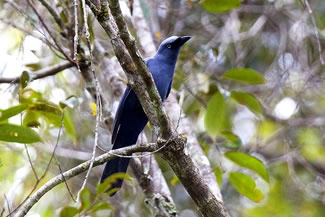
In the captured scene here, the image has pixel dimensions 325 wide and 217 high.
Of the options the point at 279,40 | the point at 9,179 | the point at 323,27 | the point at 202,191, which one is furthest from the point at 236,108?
the point at 202,191

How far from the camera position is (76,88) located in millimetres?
5723

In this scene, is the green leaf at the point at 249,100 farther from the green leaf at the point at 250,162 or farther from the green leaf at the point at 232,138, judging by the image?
the green leaf at the point at 250,162

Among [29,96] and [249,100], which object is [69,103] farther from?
[249,100]

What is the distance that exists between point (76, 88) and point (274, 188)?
275cm

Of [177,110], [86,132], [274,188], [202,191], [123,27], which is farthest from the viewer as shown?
[274,188]

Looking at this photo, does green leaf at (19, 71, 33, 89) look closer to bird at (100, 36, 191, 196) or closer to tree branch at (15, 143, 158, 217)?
bird at (100, 36, 191, 196)

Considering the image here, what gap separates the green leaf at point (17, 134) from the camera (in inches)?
127

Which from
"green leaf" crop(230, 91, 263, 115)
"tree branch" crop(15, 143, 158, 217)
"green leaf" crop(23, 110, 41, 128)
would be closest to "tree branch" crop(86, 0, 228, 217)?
"tree branch" crop(15, 143, 158, 217)

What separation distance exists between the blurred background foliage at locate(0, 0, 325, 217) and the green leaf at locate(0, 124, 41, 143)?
1208 mm

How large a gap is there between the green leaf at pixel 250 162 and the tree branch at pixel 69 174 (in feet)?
3.73

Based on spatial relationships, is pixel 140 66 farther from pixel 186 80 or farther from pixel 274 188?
pixel 274 188

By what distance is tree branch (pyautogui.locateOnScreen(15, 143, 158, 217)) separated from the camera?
269 cm

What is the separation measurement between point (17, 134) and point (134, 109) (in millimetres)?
1282

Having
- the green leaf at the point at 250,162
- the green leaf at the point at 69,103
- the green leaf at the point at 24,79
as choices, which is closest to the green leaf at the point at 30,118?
the green leaf at the point at 24,79
